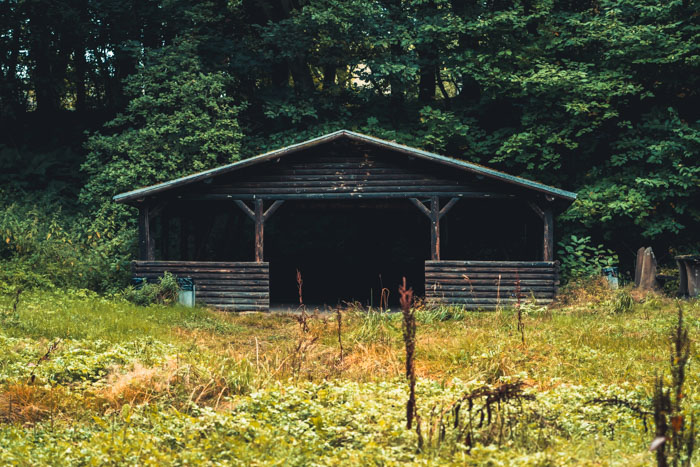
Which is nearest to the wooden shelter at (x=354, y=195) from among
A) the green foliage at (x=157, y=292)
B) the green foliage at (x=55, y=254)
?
the green foliage at (x=157, y=292)

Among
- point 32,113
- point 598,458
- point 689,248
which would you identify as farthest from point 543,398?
point 32,113

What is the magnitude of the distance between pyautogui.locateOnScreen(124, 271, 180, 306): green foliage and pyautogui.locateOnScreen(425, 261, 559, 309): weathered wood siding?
547 centimetres

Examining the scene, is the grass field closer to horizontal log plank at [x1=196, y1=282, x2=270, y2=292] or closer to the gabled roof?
horizontal log plank at [x1=196, y1=282, x2=270, y2=292]

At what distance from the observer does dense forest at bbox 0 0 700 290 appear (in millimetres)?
18859

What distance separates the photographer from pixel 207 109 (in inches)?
837

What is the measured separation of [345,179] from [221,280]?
3520mm

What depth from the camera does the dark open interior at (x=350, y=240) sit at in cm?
1898

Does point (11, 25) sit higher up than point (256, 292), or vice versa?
point (11, 25)

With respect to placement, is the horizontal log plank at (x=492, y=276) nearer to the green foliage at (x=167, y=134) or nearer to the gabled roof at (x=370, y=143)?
the gabled roof at (x=370, y=143)

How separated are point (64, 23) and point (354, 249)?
12988 mm

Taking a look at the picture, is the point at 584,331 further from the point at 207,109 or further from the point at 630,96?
the point at 207,109

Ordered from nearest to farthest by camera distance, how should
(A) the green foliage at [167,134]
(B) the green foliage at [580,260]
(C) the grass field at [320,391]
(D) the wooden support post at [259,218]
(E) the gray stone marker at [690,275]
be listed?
(C) the grass field at [320,391]
(D) the wooden support post at [259,218]
(E) the gray stone marker at [690,275]
(B) the green foliage at [580,260]
(A) the green foliage at [167,134]

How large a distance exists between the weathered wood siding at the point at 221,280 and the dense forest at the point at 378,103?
228cm

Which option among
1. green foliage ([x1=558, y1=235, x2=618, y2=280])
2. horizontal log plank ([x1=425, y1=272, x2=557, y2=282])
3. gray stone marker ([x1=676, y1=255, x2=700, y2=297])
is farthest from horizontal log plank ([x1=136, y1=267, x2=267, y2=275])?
gray stone marker ([x1=676, y1=255, x2=700, y2=297])
